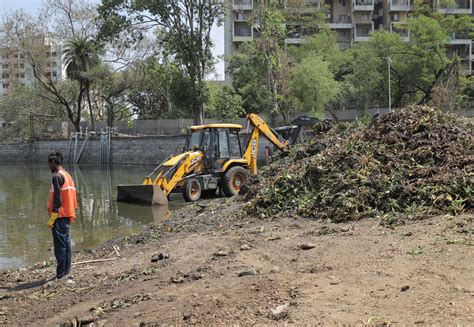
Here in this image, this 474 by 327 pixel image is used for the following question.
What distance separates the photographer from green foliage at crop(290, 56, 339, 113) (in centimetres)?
3719

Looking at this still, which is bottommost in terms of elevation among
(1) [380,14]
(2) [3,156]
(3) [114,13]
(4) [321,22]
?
(2) [3,156]

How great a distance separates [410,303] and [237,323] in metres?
1.58

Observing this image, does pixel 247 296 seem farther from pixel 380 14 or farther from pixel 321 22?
pixel 380 14

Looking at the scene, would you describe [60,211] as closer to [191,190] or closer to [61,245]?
[61,245]

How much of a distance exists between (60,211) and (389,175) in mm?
5748

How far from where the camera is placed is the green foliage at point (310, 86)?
122 ft

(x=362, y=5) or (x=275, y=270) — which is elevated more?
(x=362, y=5)

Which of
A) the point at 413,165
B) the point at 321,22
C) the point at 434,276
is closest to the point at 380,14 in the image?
the point at 321,22

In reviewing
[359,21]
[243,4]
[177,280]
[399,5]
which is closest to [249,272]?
[177,280]

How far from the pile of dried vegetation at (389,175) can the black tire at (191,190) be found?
15.5ft

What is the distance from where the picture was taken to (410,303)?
4.76m

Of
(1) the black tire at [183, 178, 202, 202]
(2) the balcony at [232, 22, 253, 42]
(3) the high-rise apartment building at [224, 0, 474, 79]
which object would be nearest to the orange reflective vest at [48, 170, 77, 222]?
(1) the black tire at [183, 178, 202, 202]

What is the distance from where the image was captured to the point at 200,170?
17516mm

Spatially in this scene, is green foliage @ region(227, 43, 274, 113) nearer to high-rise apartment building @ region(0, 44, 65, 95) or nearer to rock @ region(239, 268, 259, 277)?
high-rise apartment building @ region(0, 44, 65, 95)
